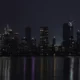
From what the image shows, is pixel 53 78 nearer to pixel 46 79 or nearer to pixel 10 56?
pixel 46 79

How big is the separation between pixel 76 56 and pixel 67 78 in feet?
136

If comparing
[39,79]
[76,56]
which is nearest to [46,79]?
[39,79]

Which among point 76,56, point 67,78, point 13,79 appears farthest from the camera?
point 76,56

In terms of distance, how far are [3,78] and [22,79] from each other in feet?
3.37

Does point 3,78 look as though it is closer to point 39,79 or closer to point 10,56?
point 39,79

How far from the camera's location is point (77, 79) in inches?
786

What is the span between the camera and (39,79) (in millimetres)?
20047

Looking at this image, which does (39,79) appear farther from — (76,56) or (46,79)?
A: (76,56)

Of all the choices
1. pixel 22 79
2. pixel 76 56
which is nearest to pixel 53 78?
pixel 22 79

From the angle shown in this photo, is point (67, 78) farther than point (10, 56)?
No

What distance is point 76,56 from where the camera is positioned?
203ft

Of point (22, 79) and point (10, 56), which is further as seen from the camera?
point (10, 56)

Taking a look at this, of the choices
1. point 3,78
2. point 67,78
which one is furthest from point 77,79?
point 3,78

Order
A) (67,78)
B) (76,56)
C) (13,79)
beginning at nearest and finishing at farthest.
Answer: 1. (13,79)
2. (67,78)
3. (76,56)
